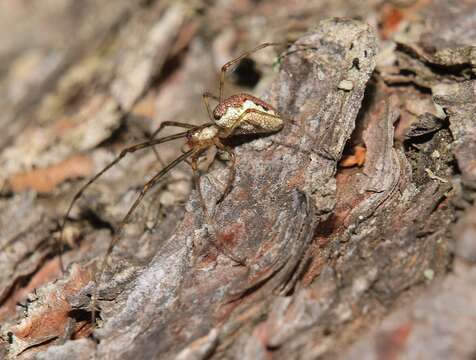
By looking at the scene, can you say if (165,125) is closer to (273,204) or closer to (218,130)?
(218,130)

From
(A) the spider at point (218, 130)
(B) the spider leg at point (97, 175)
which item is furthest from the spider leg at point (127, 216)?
(B) the spider leg at point (97, 175)

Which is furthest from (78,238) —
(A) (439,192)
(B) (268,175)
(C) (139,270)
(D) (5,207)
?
(A) (439,192)

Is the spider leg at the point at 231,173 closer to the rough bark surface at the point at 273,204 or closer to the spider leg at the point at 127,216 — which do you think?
the rough bark surface at the point at 273,204

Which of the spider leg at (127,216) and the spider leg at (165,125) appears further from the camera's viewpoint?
the spider leg at (165,125)

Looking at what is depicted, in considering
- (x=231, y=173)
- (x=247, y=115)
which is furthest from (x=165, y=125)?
(x=231, y=173)

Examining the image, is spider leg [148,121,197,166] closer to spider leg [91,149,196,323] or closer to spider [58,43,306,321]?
spider [58,43,306,321]

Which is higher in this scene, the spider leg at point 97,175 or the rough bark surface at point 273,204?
the spider leg at point 97,175

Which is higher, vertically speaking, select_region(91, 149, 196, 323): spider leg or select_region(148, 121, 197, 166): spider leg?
select_region(148, 121, 197, 166): spider leg

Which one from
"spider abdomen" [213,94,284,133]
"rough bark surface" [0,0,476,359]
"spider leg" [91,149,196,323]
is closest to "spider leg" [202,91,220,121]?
"spider abdomen" [213,94,284,133]

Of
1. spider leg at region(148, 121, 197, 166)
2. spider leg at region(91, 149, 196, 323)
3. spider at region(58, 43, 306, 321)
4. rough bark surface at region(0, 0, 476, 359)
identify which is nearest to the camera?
rough bark surface at region(0, 0, 476, 359)
